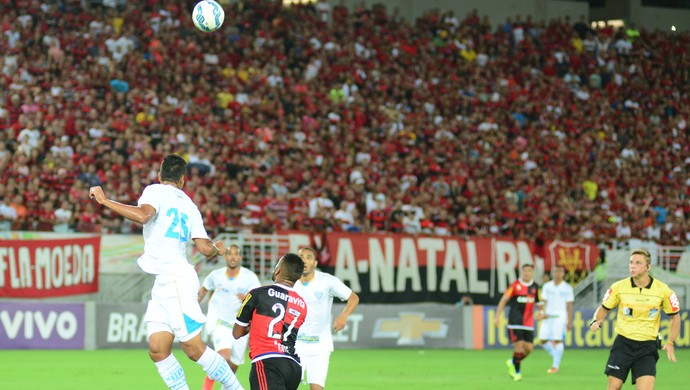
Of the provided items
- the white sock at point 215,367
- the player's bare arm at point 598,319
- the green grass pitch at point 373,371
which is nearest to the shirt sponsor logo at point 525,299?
the green grass pitch at point 373,371

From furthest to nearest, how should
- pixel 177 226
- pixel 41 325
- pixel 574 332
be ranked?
pixel 574 332 < pixel 41 325 < pixel 177 226

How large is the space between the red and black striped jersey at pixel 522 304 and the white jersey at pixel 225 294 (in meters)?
6.98

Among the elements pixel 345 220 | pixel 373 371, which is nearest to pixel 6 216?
pixel 345 220

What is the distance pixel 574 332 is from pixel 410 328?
15.1 feet

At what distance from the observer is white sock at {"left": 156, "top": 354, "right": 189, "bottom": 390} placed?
10.1m

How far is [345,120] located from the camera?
1240 inches

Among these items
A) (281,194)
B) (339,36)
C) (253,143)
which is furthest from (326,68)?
(281,194)

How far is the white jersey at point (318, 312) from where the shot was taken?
40.5ft

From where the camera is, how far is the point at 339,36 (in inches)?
1359

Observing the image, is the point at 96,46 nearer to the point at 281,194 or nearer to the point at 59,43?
the point at 59,43

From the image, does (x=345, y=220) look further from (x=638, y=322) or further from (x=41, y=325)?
(x=638, y=322)

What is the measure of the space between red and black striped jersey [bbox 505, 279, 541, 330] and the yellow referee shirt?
7908 millimetres

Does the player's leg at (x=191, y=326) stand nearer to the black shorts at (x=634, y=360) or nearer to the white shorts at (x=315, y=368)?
the white shorts at (x=315, y=368)

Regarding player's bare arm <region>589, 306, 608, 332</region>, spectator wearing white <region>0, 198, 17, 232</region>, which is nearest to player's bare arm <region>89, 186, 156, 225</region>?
player's bare arm <region>589, 306, 608, 332</region>
